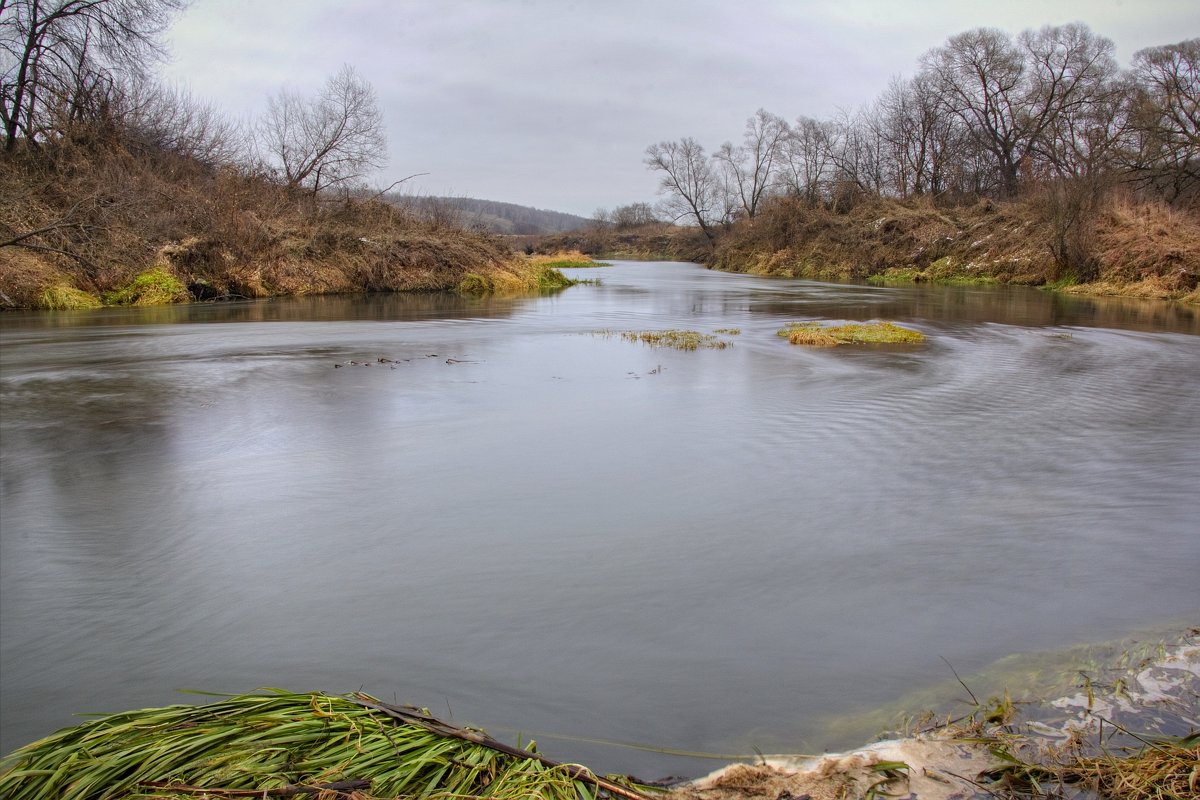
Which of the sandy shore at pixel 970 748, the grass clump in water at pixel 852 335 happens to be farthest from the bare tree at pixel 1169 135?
the sandy shore at pixel 970 748

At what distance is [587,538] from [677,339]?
903 cm

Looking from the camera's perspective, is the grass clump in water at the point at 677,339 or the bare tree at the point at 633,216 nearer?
the grass clump in water at the point at 677,339

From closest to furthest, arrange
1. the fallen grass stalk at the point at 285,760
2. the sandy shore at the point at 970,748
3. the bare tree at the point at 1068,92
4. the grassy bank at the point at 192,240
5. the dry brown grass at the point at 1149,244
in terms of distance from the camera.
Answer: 1. the fallen grass stalk at the point at 285,760
2. the sandy shore at the point at 970,748
3. the grassy bank at the point at 192,240
4. the dry brown grass at the point at 1149,244
5. the bare tree at the point at 1068,92

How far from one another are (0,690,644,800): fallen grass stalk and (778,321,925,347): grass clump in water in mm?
11417

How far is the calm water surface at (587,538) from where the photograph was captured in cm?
299

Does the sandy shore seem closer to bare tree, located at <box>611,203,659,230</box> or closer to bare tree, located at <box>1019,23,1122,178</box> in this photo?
bare tree, located at <box>1019,23,1122,178</box>

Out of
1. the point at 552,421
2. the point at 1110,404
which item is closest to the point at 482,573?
the point at 552,421

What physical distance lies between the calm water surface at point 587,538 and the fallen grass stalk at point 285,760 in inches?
13.3

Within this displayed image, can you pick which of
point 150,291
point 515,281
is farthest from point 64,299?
point 515,281

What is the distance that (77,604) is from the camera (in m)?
3.60

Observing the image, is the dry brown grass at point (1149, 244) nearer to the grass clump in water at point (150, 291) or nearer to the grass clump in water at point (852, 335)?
the grass clump in water at point (852, 335)

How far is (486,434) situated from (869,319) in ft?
42.3

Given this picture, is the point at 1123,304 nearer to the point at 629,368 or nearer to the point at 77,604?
the point at 629,368

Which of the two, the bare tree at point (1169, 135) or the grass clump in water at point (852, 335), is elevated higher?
the bare tree at point (1169, 135)
